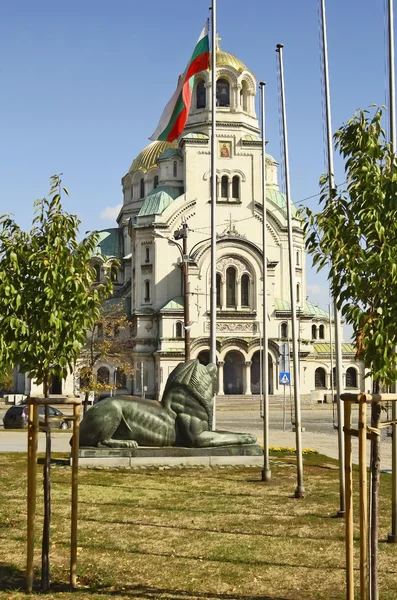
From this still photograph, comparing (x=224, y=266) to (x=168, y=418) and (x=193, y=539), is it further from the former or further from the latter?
(x=193, y=539)

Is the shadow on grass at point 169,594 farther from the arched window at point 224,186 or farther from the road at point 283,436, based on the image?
the arched window at point 224,186

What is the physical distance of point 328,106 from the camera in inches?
557

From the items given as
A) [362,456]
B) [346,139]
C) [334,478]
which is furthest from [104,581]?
[334,478]

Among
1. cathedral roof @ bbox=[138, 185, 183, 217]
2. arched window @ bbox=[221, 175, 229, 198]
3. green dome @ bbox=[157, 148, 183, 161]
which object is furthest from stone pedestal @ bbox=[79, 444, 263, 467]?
green dome @ bbox=[157, 148, 183, 161]

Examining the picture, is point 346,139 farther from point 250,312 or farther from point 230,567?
point 250,312

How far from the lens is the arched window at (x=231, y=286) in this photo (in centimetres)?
6375

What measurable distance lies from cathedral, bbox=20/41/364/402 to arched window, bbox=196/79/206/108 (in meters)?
0.10

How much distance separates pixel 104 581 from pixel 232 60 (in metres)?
68.1

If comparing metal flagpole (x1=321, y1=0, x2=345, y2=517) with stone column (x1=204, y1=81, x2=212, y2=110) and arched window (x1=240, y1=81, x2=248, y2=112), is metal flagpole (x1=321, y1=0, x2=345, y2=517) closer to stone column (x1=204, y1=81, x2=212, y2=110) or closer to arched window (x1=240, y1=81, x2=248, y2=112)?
stone column (x1=204, y1=81, x2=212, y2=110)

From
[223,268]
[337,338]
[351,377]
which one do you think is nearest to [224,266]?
[223,268]

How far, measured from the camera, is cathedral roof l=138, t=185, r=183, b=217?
6612cm

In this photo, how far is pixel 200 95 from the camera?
6900 cm

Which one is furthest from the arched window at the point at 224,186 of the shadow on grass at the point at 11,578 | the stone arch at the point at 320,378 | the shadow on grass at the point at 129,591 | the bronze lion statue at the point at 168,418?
the shadow on grass at the point at 129,591

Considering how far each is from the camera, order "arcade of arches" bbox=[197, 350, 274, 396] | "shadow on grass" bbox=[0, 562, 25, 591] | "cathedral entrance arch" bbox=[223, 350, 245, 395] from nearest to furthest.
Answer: "shadow on grass" bbox=[0, 562, 25, 591], "arcade of arches" bbox=[197, 350, 274, 396], "cathedral entrance arch" bbox=[223, 350, 245, 395]
